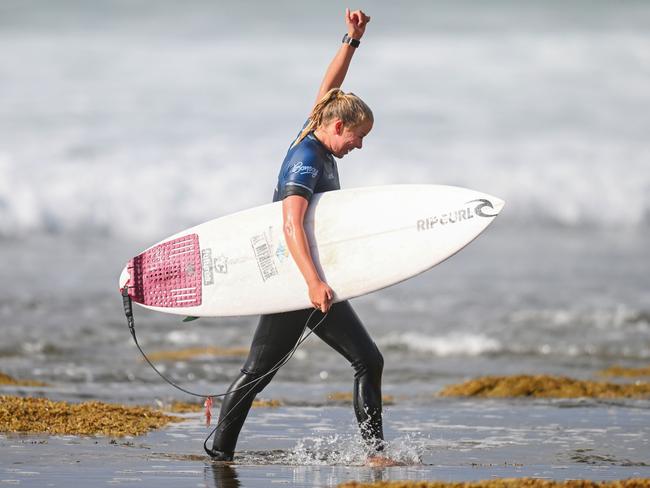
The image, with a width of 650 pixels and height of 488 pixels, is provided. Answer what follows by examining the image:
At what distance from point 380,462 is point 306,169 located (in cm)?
143

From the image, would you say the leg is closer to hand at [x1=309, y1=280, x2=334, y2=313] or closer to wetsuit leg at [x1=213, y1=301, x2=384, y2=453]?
wetsuit leg at [x1=213, y1=301, x2=384, y2=453]

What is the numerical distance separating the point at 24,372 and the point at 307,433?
592cm

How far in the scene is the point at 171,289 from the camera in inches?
232

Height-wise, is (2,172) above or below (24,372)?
above

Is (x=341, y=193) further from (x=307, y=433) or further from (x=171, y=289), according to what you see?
(x=307, y=433)

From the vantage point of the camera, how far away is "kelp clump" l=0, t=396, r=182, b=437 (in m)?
6.41

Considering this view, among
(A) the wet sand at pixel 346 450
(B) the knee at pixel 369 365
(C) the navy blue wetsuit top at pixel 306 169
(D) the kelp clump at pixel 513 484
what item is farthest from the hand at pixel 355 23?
(D) the kelp clump at pixel 513 484

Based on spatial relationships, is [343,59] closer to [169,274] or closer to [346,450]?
[169,274]

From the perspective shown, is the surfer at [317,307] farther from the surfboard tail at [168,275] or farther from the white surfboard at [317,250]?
the surfboard tail at [168,275]

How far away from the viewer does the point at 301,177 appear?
5230 mm

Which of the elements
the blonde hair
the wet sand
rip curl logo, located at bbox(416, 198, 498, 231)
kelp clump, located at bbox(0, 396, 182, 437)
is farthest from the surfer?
kelp clump, located at bbox(0, 396, 182, 437)

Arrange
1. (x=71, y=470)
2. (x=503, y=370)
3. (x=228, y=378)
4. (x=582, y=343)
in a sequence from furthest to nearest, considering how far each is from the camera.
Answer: (x=582, y=343) < (x=503, y=370) < (x=228, y=378) < (x=71, y=470)

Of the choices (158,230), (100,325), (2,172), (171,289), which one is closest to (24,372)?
(100,325)

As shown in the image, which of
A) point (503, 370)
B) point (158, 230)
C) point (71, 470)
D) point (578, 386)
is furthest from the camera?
point (158, 230)
